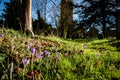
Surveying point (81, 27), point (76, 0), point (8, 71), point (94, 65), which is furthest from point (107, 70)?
point (76, 0)

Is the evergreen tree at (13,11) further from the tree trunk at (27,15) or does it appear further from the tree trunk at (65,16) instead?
the tree trunk at (27,15)

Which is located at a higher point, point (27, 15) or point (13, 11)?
point (13, 11)

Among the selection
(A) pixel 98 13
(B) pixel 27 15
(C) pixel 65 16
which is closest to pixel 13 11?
(C) pixel 65 16

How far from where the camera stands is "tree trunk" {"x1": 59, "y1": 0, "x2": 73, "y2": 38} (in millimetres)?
21109

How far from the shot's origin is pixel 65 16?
21781 millimetres

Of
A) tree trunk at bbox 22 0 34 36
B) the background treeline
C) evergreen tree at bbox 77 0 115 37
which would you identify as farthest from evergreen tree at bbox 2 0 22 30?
tree trunk at bbox 22 0 34 36

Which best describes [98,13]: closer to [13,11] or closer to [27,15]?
[13,11]

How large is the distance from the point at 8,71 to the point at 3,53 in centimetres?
77

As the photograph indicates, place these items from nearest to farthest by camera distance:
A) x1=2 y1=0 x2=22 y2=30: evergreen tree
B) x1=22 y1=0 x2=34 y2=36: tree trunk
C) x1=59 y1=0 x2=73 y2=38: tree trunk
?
x1=22 y1=0 x2=34 y2=36: tree trunk, x1=59 y1=0 x2=73 y2=38: tree trunk, x1=2 y1=0 x2=22 y2=30: evergreen tree

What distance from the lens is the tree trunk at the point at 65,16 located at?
831 inches

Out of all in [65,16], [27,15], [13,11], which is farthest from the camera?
[13,11]

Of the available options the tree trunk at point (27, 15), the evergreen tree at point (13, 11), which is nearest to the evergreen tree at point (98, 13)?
the evergreen tree at point (13, 11)

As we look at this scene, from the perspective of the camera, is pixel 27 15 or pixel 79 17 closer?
pixel 27 15

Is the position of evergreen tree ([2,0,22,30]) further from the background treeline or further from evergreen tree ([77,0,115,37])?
evergreen tree ([77,0,115,37])
